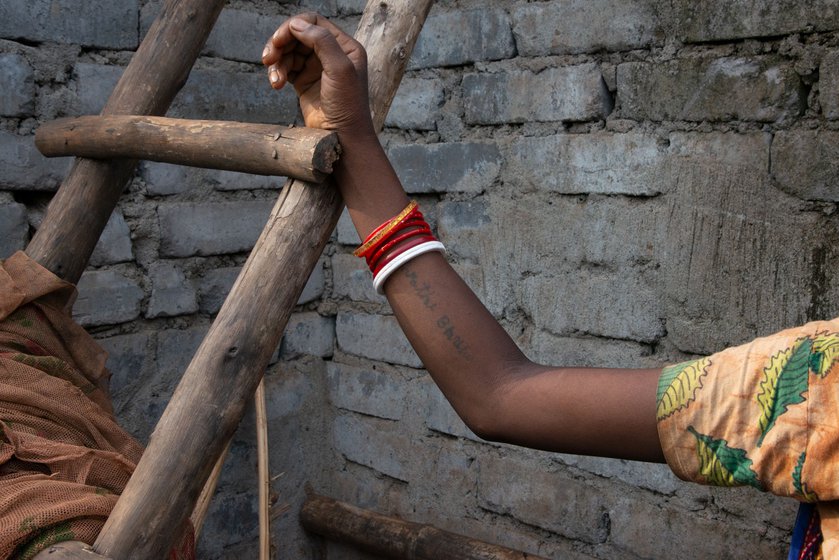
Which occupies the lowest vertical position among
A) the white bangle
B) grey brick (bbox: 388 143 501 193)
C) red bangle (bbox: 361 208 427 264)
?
the white bangle

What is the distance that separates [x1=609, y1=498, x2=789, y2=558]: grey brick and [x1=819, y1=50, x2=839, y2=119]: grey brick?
972 mm

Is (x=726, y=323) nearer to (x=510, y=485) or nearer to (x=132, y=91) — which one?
(x=510, y=485)

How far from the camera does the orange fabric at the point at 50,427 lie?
1375 mm

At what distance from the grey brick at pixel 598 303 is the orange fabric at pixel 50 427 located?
1.16 m

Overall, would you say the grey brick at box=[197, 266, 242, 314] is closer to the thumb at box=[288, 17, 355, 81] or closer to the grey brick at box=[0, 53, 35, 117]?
the grey brick at box=[0, 53, 35, 117]

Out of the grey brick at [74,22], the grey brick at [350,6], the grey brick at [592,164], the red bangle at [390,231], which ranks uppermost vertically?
the grey brick at [350,6]

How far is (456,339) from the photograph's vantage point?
3.90 ft

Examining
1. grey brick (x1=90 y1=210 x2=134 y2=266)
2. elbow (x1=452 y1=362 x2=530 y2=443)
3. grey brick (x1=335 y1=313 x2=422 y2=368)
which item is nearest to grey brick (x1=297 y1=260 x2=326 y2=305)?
grey brick (x1=335 y1=313 x2=422 y2=368)

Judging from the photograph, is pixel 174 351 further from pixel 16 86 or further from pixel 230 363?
pixel 230 363

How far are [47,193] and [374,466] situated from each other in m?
1.38

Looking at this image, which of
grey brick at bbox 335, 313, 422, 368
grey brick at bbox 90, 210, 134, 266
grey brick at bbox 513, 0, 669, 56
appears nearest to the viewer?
grey brick at bbox 513, 0, 669, 56

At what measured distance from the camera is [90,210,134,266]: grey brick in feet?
8.29

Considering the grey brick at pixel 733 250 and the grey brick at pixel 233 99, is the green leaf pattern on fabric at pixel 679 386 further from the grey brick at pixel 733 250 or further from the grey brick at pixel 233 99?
the grey brick at pixel 233 99

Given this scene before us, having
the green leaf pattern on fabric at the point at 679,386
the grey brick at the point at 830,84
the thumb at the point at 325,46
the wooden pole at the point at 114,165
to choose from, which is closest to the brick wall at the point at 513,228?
the grey brick at the point at 830,84
